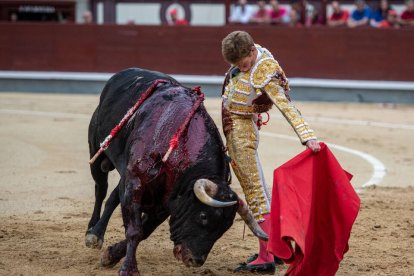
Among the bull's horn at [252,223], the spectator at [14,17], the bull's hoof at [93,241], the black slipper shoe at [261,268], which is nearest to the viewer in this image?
the bull's horn at [252,223]

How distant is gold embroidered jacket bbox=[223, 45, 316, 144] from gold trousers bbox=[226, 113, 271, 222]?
55 mm

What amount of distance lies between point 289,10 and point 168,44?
6.14 ft

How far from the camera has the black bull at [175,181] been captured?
3.61 meters

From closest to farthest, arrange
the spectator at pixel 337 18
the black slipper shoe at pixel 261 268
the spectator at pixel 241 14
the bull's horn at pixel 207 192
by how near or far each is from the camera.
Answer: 1. the bull's horn at pixel 207 192
2. the black slipper shoe at pixel 261 268
3. the spectator at pixel 337 18
4. the spectator at pixel 241 14

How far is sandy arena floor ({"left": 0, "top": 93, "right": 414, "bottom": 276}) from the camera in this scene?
4.16m

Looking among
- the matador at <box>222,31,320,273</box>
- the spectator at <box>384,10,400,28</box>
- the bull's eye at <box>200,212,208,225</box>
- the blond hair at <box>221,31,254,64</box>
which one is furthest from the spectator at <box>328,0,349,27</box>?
the bull's eye at <box>200,212,208,225</box>

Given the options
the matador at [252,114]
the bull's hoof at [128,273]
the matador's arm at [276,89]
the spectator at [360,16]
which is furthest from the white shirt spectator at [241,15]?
the bull's hoof at [128,273]

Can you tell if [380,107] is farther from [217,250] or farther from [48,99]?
[217,250]

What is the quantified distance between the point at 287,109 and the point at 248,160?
0.33 meters

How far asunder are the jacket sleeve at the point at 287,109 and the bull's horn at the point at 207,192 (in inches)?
16.7

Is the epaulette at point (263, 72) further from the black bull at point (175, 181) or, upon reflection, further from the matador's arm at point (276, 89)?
the black bull at point (175, 181)

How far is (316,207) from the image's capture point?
12.4ft

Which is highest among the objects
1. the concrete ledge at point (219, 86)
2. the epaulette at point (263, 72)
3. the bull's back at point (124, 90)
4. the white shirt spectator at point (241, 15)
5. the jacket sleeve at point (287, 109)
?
the epaulette at point (263, 72)

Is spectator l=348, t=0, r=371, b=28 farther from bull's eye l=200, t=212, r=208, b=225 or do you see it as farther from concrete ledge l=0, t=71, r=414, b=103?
bull's eye l=200, t=212, r=208, b=225
